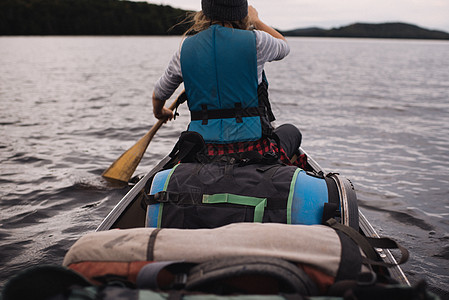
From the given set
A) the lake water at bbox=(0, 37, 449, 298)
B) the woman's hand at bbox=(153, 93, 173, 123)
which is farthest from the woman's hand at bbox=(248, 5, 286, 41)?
the lake water at bbox=(0, 37, 449, 298)

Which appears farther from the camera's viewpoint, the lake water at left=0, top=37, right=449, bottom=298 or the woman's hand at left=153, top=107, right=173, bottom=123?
the lake water at left=0, top=37, right=449, bottom=298

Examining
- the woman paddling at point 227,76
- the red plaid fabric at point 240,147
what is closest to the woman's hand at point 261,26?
the woman paddling at point 227,76

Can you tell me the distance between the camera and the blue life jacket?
2684 mm

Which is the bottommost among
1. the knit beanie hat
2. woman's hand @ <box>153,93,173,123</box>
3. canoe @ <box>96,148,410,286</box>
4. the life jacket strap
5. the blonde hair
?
canoe @ <box>96,148,410,286</box>

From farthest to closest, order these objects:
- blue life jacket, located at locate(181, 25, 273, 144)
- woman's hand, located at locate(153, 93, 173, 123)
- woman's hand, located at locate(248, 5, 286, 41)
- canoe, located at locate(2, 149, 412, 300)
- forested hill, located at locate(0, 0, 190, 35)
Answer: forested hill, located at locate(0, 0, 190, 35), woman's hand, located at locate(153, 93, 173, 123), woman's hand, located at locate(248, 5, 286, 41), blue life jacket, located at locate(181, 25, 273, 144), canoe, located at locate(2, 149, 412, 300)

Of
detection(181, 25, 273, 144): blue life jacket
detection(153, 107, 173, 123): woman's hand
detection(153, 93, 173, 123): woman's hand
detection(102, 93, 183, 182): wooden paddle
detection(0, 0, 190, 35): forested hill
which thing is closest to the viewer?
detection(181, 25, 273, 144): blue life jacket

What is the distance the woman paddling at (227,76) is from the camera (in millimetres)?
2691

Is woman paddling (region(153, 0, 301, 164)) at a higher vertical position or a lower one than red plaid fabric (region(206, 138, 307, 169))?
higher

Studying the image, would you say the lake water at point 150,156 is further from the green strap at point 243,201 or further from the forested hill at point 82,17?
the forested hill at point 82,17

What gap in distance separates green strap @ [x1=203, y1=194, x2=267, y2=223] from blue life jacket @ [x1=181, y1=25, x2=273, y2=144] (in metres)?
0.69

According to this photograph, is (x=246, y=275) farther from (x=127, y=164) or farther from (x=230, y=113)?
(x=127, y=164)

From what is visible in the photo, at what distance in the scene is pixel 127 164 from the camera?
562cm

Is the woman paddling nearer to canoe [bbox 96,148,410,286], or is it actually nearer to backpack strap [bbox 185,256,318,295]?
canoe [bbox 96,148,410,286]

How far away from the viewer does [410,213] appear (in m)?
4.93
